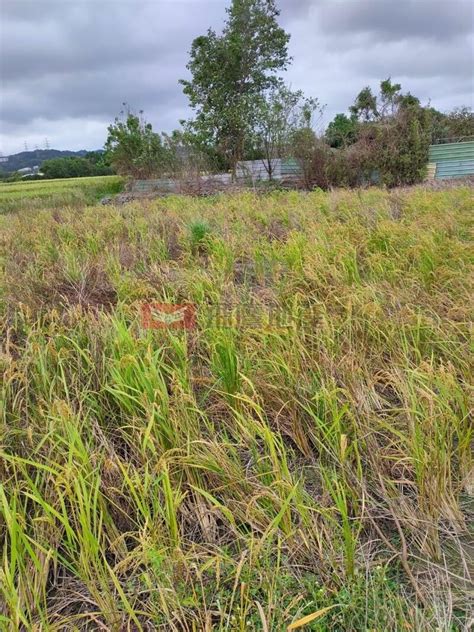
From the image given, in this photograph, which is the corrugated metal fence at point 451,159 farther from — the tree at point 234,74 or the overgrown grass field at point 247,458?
the overgrown grass field at point 247,458

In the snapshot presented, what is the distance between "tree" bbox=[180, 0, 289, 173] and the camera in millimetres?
13695

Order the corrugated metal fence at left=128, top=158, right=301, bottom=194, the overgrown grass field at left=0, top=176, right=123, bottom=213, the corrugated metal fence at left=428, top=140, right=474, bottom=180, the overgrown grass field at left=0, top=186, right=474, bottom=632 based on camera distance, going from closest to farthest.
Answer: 1. the overgrown grass field at left=0, top=186, right=474, bottom=632
2. the overgrown grass field at left=0, top=176, right=123, bottom=213
3. the corrugated metal fence at left=428, top=140, right=474, bottom=180
4. the corrugated metal fence at left=128, top=158, right=301, bottom=194

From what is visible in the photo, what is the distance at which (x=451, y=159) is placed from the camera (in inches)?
464

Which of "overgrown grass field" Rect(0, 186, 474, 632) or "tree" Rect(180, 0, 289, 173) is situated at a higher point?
"tree" Rect(180, 0, 289, 173)

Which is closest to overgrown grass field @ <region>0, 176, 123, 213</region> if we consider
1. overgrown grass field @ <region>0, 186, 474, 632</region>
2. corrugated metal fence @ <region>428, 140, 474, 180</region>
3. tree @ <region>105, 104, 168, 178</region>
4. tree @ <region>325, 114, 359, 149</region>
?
tree @ <region>105, 104, 168, 178</region>

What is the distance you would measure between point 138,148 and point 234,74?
15.2 ft

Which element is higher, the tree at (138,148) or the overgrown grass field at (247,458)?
the tree at (138,148)

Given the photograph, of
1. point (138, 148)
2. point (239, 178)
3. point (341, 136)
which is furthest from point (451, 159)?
point (138, 148)

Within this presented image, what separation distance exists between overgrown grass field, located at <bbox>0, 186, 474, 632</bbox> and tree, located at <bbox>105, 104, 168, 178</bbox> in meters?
13.2

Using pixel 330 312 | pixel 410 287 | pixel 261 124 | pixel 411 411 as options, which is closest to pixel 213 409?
pixel 411 411

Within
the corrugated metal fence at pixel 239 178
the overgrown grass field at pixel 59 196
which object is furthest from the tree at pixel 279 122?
the overgrown grass field at pixel 59 196

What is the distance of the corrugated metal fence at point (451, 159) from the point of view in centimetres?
1166

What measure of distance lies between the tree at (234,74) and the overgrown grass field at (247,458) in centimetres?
1226

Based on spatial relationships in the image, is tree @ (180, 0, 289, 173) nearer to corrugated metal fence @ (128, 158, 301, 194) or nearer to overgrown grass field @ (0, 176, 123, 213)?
corrugated metal fence @ (128, 158, 301, 194)
